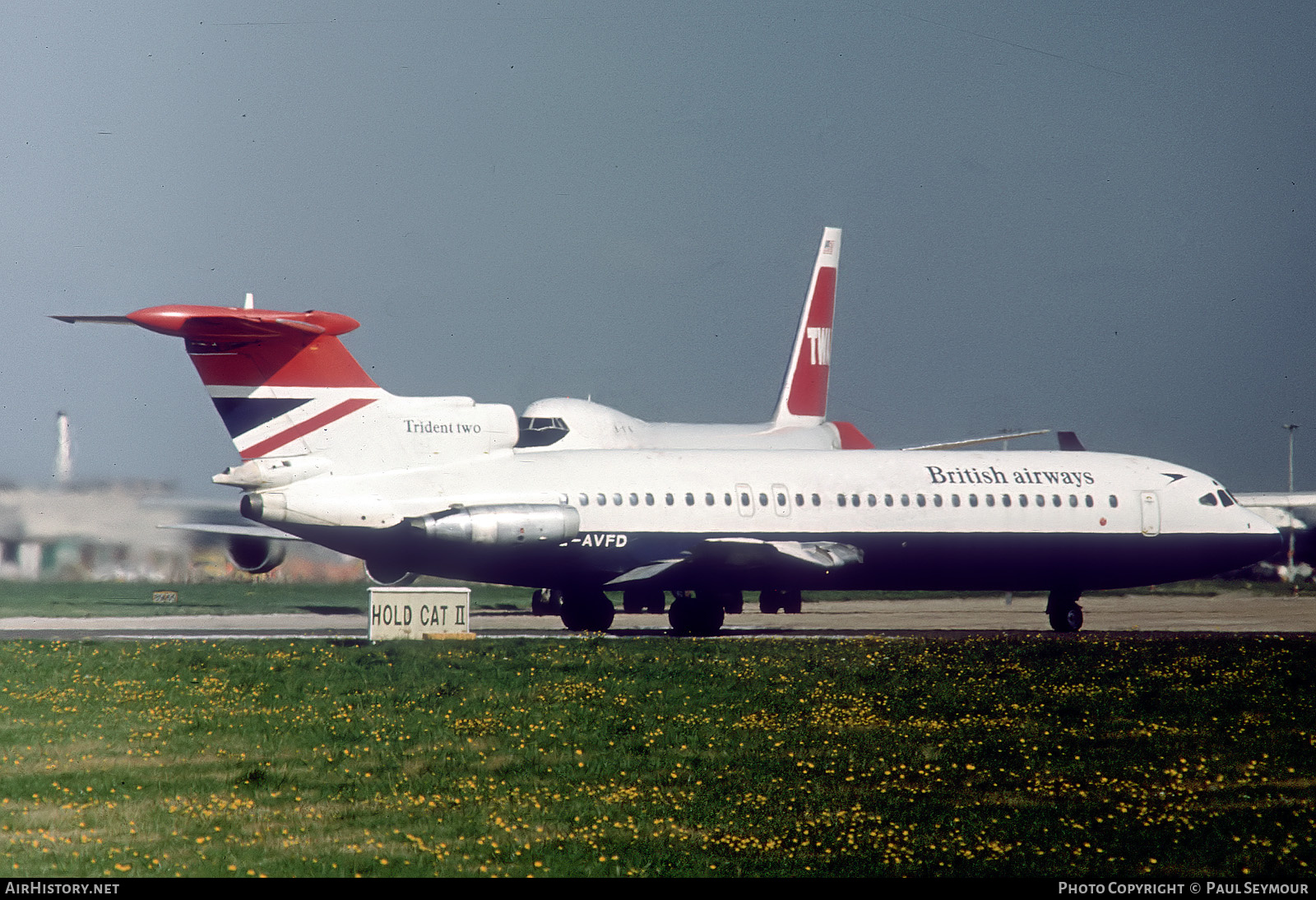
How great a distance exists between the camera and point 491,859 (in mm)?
10328

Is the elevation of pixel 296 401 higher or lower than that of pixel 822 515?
higher

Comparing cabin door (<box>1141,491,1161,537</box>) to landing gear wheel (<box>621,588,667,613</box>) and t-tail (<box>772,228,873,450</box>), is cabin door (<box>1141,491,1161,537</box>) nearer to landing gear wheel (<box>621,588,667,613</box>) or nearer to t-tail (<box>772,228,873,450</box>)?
landing gear wheel (<box>621,588,667,613</box>)

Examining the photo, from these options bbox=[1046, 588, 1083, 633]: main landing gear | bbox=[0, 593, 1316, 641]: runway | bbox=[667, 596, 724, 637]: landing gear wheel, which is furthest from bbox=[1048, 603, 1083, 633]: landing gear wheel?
bbox=[667, 596, 724, 637]: landing gear wheel

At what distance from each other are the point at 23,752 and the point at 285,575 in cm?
3135

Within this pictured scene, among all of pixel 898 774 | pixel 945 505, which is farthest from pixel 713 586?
pixel 898 774

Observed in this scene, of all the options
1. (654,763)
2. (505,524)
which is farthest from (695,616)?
(654,763)

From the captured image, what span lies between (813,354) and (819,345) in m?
0.44

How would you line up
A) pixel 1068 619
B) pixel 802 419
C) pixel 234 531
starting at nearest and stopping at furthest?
pixel 1068 619 < pixel 234 531 < pixel 802 419

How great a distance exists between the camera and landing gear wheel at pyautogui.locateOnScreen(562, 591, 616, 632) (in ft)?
103

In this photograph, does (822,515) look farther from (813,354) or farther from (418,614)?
(813,354)

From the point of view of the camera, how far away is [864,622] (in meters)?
36.8

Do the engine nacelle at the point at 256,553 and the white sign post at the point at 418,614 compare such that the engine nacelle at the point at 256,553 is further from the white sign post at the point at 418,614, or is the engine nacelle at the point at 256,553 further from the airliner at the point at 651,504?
the white sign post at the point at 418,614

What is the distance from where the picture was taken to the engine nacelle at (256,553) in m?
35.2

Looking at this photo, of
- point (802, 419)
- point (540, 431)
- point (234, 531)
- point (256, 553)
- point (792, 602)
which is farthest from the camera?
point (802, 419)
